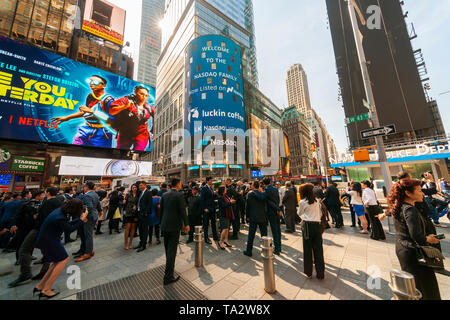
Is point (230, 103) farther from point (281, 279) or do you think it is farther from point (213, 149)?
point (281, 279)

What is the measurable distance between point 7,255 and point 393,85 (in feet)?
152

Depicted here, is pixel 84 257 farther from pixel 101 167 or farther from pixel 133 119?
pixel 133 119

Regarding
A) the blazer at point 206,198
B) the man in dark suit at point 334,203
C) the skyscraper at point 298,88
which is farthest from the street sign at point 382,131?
the skyscraper at point 298,88

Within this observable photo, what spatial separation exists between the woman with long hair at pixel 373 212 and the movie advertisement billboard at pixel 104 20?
42.8m

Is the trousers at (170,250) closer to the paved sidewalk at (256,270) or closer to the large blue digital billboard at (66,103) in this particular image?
the paved sidewalk at (256,270)

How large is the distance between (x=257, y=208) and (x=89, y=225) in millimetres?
5381

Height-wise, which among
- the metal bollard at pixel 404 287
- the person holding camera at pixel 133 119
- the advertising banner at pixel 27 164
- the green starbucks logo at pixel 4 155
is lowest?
the metal bollard at pixel 404 287

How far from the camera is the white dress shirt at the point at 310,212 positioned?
3604 mm

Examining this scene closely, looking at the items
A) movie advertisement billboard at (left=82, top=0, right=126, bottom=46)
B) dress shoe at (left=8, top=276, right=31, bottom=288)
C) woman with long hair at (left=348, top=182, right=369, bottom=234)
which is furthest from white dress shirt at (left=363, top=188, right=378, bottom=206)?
movie advertisement billboard at (left=82, top=0, right=126, bottom=46)

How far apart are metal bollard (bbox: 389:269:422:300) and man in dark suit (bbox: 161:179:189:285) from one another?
341cm

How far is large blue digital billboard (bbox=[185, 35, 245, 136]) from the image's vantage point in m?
32.5

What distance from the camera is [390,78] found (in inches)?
1128

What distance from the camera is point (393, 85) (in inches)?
1117
